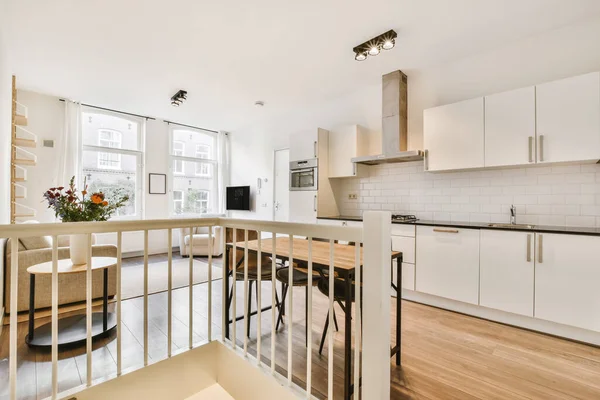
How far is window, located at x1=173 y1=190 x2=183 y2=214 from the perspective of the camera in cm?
620

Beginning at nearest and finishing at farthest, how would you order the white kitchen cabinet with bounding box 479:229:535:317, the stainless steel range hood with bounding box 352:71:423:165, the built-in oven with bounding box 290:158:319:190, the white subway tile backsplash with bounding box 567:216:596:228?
the white kitchen cabinet with bounding box 479:229:535:317 → the white subway tile backsplash with bounding box 567:216:596:228 → the stainless steel range hood with bounding box 352:71:423:165 → the built-in oven with bounding box 290:158:319:190

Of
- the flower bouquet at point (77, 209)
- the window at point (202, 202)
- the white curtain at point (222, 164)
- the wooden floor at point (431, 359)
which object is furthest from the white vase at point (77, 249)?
the white curtain at point (222, 164)

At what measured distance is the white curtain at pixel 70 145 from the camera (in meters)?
4.63

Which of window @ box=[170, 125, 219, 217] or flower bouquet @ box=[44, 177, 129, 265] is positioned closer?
flower bouquet @ box=[44, 177, 129, 265]

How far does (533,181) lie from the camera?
2857 mm

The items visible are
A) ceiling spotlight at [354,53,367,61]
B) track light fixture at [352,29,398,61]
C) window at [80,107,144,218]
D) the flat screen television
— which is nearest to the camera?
track light fixture at [352,29,398,61]

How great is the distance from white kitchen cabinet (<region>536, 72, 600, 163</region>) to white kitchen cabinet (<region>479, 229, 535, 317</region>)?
792mm

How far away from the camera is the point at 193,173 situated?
21.3ft

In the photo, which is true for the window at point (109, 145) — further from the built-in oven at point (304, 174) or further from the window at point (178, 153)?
the built-in oven at point (304, 174)

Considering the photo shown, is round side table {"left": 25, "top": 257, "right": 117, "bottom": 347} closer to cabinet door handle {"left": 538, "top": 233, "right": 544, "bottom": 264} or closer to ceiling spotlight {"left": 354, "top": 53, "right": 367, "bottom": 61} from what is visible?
ceiling spotlight {"left": 354, "top": 53, "right": 367, "bottom": 61}

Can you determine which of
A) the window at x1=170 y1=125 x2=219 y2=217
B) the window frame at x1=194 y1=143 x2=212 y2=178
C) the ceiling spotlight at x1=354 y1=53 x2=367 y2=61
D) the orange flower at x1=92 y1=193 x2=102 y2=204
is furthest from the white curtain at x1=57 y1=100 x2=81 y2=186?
the ceiling spotlight at x1=354 y1=53 x2=367 y2=61

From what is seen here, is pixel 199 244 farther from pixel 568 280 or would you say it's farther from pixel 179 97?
pixel 568 280

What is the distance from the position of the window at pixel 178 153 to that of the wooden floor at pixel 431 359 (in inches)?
159

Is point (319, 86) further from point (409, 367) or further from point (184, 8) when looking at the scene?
point (409, 367)
